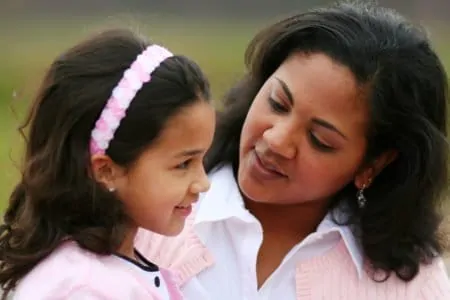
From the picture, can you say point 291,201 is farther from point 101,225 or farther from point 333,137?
point 101,225

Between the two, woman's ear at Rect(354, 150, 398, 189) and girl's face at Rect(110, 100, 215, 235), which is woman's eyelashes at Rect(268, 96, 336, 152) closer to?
woman's ear at Rect(354, 150, 398, 189)

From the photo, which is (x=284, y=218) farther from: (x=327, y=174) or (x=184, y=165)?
(x=184, y=165)

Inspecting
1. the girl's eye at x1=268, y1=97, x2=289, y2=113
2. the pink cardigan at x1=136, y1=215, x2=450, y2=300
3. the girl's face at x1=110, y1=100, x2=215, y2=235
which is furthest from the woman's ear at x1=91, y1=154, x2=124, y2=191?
the girl's eye at x1=268, y1=97, x2=289, y2=113

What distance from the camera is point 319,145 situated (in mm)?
2520

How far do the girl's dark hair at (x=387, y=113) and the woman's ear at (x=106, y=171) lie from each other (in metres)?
0.69

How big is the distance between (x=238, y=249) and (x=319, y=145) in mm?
Answer: 301

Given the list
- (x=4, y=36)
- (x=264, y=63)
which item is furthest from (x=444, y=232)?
(x=4, y=36)

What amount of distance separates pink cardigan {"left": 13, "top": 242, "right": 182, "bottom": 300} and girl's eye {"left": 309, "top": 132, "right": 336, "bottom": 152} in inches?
24.2

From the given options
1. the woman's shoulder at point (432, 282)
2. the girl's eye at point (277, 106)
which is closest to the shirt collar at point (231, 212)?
the woman's shoulder at point (432, 282)

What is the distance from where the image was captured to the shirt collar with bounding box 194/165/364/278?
2572 millimetres

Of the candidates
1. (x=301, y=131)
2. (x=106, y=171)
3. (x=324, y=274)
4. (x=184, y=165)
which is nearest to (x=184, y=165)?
(x=184, y=165)

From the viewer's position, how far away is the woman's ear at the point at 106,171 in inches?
79.8

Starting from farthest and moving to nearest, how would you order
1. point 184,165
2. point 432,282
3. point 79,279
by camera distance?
point 432,282, point 184,165, point 79,279

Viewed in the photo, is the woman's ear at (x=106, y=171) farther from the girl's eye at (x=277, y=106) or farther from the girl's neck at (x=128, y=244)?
the girl's eye at (x=277, y=106)
